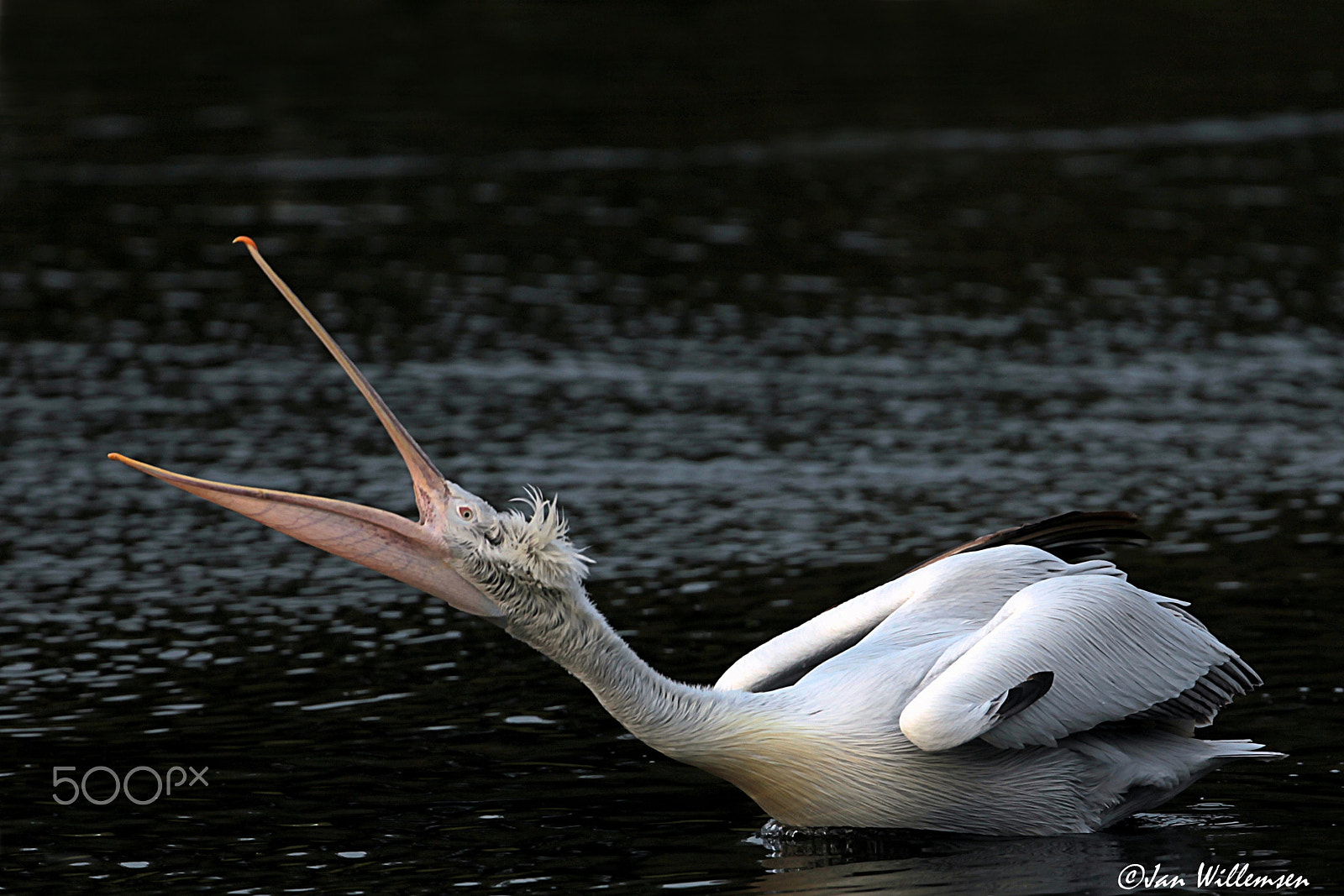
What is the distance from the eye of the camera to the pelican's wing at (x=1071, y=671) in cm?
665

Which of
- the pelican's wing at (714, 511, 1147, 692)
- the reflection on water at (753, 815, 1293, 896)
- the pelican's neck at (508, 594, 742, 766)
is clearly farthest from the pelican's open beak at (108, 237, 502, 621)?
the reflection on water at (753, 815, 1293, 896)

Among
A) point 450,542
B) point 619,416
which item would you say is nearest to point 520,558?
point 450,542

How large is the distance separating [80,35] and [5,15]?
397 cm

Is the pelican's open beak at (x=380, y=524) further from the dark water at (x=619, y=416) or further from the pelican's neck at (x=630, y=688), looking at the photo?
the dark water at (x=619, y=416)

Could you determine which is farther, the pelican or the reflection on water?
the reflection on water

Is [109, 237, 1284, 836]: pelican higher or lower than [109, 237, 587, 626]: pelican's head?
lower

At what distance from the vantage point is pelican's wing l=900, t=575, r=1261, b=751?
21.8 feet

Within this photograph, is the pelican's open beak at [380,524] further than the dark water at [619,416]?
No

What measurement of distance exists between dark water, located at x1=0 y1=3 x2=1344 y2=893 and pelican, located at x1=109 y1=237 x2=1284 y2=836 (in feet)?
0.90

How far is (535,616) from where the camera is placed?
6.57m

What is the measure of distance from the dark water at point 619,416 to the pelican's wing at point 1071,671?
1.64ft

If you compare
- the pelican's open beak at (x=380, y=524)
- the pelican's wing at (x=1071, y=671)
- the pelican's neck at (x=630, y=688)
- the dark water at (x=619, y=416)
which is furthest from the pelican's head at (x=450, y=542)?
the pelican's wing at (x=1071, y=671)

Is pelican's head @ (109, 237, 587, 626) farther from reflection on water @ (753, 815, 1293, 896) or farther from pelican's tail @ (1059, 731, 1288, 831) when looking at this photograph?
pelican's tail @ (1059, 731, 1288, 831)

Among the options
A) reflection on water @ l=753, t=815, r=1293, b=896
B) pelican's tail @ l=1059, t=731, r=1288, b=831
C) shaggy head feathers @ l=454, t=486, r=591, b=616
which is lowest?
reflection on water @ l=753, t=815, r=1293, b=896
